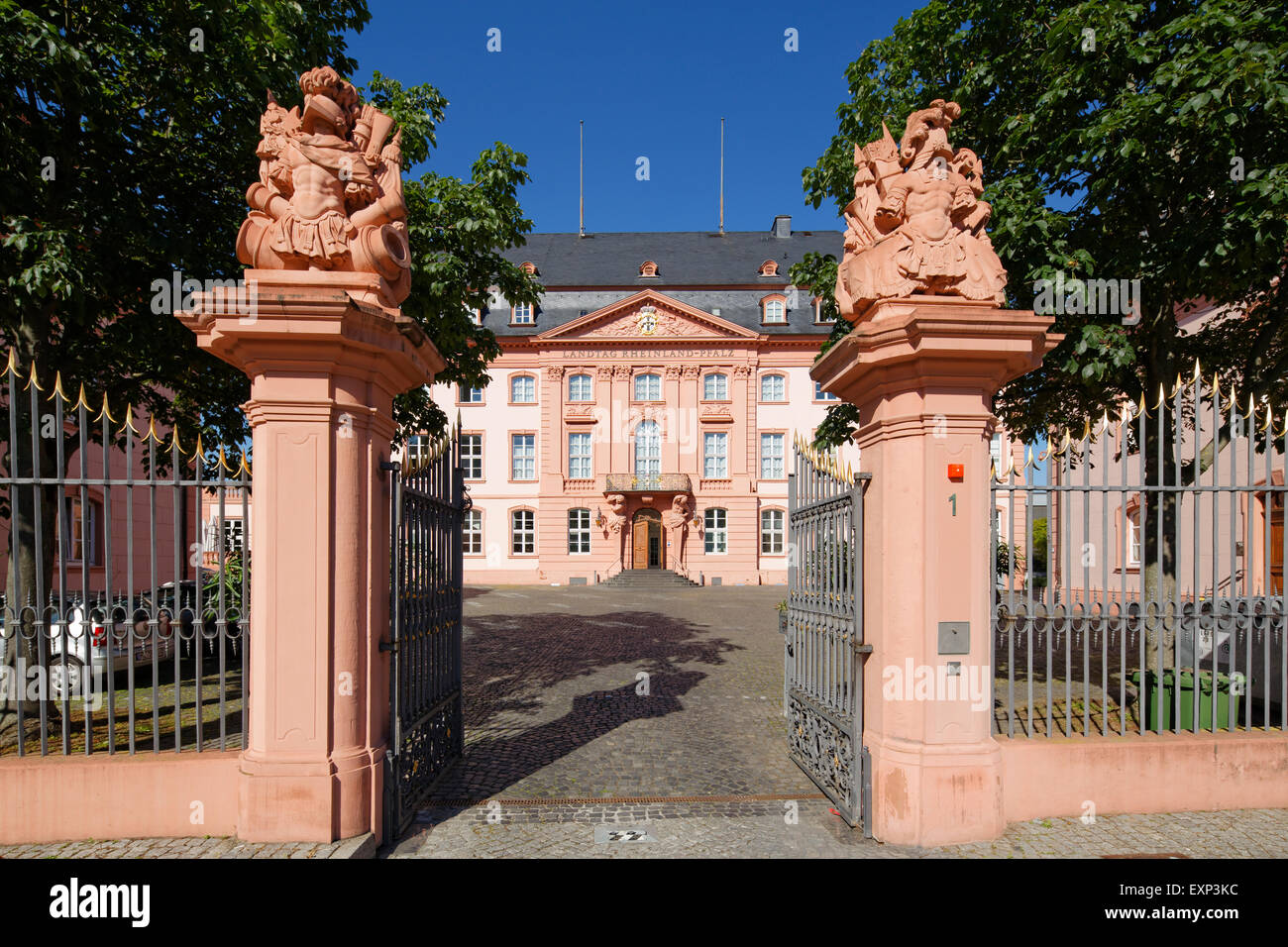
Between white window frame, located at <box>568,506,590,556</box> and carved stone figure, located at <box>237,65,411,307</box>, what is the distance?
28072 mm

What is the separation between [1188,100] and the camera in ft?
18.8

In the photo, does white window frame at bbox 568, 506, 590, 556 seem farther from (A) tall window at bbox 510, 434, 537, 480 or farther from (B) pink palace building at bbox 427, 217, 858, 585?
(A) tall window at bbox 510, 434, 537, 480

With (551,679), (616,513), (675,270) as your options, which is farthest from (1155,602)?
(675,270)

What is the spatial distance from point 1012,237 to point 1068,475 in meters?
3.09

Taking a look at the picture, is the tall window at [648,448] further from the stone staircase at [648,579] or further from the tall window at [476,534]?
the tall window at [476,534]

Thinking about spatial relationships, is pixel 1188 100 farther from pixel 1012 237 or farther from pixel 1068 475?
pixel 1068 475

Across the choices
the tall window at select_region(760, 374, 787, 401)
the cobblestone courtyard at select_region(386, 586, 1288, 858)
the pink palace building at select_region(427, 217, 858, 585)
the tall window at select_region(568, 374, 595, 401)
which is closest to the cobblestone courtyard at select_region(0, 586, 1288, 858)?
the cobblestone courtyard at select_region(386, 586, 1288, 858)

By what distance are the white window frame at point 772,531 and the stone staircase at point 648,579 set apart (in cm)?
363

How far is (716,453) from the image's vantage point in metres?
32.7

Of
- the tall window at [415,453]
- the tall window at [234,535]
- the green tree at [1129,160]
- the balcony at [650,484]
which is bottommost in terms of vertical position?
the tall window at [234,535]

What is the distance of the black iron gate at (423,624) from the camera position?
4758 mm

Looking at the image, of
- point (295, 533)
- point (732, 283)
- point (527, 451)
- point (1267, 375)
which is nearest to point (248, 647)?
point (295, 533)

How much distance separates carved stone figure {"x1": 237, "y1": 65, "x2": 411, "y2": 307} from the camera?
172 inches

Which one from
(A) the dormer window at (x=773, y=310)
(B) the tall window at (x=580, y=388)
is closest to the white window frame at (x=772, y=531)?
(A) the dormer window at (x=773, y=310)
